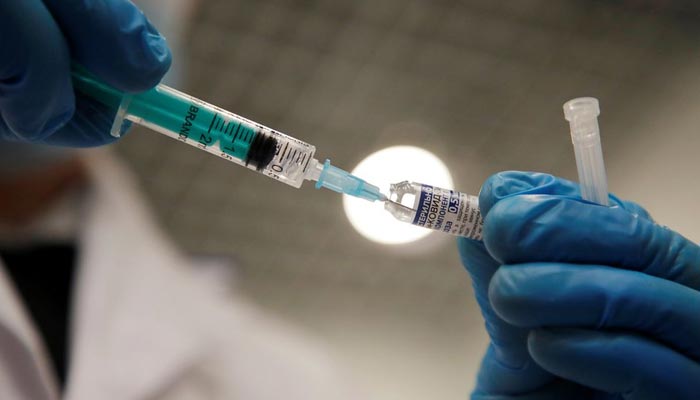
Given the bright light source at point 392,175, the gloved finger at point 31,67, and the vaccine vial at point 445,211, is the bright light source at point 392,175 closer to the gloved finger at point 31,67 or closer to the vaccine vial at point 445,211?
the vaccine vial at point 445,211

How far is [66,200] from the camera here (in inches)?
60.0

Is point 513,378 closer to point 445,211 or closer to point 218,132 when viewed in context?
point 445,211

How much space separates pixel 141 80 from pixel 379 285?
1732 millimetres

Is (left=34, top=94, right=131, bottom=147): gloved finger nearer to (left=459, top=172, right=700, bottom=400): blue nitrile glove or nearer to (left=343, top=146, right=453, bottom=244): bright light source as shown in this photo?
(left=459, top=172, right=700, bottom=400): blue nitrile glove

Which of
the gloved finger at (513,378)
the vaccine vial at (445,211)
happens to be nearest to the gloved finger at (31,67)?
the vaccine vial at (445,211)

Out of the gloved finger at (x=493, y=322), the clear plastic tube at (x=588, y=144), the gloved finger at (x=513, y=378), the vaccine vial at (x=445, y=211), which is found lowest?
the gloved finger at (x=513, y=378)

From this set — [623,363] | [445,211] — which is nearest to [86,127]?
[445,211]

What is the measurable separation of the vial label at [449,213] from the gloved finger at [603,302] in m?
0.13

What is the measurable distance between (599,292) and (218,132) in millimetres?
511

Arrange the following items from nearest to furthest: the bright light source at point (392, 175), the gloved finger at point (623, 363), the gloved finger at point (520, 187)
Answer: the gloved finger at point (623, 363)
the gloved finger at point (520, 187)
the bright light source at point (392, 175)

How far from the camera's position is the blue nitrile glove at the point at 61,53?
0.61m

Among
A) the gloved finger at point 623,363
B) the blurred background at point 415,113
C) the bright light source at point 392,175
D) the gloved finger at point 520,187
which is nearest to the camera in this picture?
the gloved finger at point 623,363

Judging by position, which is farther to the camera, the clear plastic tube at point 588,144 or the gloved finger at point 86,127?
the gloved finger at point 86,127

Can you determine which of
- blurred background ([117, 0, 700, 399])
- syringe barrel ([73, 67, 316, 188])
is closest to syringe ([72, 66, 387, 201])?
syringe barrel ([73, 67, 316, 188])
